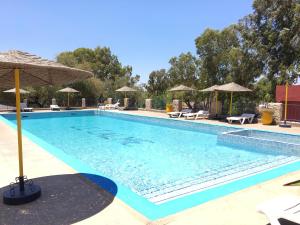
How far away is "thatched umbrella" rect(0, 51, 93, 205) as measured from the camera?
13.8 ft

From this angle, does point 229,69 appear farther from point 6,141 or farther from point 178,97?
point 6,141

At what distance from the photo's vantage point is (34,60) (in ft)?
14.6

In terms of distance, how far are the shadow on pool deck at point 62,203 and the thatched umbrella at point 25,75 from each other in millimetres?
153

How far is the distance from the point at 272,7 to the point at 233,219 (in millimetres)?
20936

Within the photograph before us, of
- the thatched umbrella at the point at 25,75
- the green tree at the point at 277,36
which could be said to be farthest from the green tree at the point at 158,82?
the thatched umbrella at the point at 25,75

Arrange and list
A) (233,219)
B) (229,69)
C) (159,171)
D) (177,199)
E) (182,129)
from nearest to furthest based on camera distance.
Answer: (233,219)
(177,199)
(159,171)
(182,129)
(229,69)

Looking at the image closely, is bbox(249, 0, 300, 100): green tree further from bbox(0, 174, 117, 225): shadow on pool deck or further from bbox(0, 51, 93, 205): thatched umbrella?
bbox(0, 174, 117, 225): shadow on pool deck

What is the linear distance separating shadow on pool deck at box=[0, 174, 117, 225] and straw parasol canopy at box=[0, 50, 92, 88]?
1915mm

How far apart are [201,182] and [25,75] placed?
14.3ft

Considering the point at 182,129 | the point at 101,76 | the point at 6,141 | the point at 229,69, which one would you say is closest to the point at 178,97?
the point at 229,69

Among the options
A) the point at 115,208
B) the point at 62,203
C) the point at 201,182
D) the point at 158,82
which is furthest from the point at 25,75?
the point at 158,82

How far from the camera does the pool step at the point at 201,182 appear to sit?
559 centimetres

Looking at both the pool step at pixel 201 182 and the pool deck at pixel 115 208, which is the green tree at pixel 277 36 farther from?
the pool deck at pixel 115 208

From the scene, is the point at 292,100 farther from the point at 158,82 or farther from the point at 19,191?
the point at 158,82
